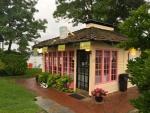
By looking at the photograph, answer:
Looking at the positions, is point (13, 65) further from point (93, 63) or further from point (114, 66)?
point (114, 66)

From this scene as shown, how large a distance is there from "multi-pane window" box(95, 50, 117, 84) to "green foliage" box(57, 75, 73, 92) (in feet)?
5.85

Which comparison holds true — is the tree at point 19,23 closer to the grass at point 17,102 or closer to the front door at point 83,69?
the grass at point 17,102

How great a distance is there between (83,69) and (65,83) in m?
1.50

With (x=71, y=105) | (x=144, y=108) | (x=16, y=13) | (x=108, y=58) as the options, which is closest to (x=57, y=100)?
(x=71, y=105)

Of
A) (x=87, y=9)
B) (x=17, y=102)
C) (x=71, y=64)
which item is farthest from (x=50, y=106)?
(x=87, y=9)

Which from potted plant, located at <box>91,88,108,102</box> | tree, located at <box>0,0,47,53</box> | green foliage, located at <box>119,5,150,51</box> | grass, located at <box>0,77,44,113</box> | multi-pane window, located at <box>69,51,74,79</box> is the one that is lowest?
grass, located at <box>0,77,44,113</box>

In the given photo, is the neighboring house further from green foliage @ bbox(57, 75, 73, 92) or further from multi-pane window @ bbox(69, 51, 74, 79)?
green foliage @ bbox(57, 75, 73, 92)

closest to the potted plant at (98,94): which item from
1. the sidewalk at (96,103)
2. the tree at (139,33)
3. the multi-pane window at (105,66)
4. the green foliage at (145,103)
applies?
the sidewalk at (96,103)

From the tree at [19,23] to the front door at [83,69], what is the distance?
30.0 feet

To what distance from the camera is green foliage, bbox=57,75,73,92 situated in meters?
9.51

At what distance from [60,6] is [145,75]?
18.3 metres

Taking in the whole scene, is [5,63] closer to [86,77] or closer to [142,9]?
[86,77]

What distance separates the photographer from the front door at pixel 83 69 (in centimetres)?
879

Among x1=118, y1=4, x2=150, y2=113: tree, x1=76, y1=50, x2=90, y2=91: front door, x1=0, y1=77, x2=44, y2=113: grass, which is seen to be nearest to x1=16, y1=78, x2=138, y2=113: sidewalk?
x1=76, y1=50, x2=90, y2=91: front door
